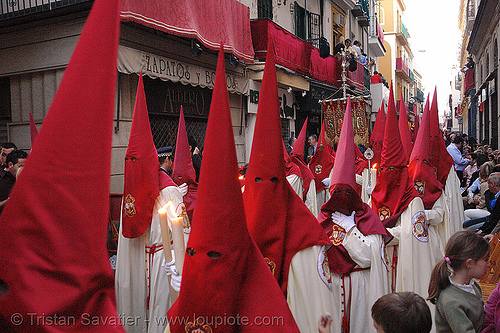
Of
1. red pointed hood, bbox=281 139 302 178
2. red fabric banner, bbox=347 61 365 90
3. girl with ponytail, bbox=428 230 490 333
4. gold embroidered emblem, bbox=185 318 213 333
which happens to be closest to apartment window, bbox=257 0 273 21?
red fabric banner, bbox=347 61 365 90

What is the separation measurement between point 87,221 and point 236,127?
1167 centimetres

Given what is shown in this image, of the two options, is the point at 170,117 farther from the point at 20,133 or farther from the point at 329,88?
the point at 329,88

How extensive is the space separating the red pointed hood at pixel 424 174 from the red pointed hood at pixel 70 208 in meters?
4.86

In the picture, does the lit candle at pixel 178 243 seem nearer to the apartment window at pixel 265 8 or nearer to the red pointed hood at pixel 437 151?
the red pointed hood at pixel 437 151

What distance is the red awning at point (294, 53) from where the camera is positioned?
1253cm

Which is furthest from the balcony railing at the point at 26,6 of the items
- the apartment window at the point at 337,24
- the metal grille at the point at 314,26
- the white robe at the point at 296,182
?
the apartment window at the point at 337,24

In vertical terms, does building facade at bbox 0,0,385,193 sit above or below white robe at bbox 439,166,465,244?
above

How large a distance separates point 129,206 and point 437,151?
17.9 ft

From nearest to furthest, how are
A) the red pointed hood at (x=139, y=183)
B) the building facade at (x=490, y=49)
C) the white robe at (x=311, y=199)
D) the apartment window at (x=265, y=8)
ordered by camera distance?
the red pointed hood at (x=139, y=183), the white robe at (x=311, y=199), the apartment window at (x=265, y=8), the building facade at (x=490, y=49)

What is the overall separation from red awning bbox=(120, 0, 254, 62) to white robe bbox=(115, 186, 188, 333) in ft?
15.0

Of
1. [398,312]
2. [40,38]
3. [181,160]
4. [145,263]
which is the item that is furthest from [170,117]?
[398,312]

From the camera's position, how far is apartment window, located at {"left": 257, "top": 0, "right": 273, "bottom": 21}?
1420 cm

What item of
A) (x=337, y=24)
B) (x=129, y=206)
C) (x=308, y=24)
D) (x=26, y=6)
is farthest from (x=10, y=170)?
(x=337, y=24)

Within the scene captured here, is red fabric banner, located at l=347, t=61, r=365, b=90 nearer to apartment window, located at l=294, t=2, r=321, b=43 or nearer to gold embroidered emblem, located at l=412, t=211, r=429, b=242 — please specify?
apartment window, located at l=294, t=2, r=321, b=43
